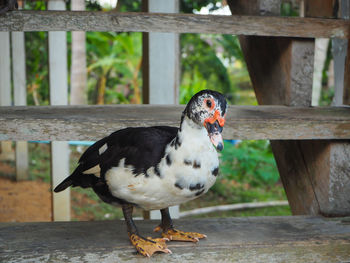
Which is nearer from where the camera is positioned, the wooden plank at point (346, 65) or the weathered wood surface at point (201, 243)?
the weathered wood surface at point (201, 243)

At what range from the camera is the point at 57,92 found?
3.59 metres

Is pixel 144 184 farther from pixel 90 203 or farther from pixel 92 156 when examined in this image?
pixel 90 203

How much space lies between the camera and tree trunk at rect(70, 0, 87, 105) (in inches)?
243

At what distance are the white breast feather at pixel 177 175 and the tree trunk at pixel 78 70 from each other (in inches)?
205

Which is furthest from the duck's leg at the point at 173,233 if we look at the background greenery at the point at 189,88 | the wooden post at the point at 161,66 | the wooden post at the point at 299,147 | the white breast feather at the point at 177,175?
the background greenery at the point at 189,88

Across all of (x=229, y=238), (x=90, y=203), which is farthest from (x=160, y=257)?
(x=90, y=203)

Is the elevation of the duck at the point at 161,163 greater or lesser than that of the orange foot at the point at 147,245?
greater

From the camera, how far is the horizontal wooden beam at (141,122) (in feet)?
4.59

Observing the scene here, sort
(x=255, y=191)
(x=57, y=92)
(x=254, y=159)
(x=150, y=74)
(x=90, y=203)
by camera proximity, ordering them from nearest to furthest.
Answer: (x=150, y=74), (x=57, y=92), (x=90, y=203), (x=254, y=159), (x=255, y=191)

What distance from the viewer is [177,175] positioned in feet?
3.81

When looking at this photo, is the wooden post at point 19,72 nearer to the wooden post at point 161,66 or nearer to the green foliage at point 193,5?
the green foliage at point 193,5

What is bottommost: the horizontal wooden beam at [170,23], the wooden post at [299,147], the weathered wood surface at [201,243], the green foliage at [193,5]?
the weathered wood surface at [201,243]

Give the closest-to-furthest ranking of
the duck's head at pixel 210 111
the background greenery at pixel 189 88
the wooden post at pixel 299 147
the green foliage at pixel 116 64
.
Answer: the duck's head at pixel 210 111 < the wooden post at pixel 299 147 < the background greenery at pixel 189 88 < the green foliage at pixel 116 64

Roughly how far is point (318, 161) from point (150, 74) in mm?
1011
